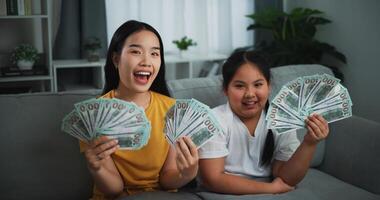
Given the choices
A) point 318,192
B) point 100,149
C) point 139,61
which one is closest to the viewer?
point 100,149

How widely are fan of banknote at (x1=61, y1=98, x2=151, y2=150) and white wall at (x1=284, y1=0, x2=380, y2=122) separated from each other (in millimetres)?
2337

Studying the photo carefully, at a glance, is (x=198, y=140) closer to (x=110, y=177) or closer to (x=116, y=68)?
(x=110, y=177)

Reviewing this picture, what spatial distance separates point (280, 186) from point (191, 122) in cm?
48

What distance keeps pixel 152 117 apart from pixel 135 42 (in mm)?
263

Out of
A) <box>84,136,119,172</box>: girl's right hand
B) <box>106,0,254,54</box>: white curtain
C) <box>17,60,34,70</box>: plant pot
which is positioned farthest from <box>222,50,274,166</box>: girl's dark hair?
<box>106,0,254,54</box>: white curtain

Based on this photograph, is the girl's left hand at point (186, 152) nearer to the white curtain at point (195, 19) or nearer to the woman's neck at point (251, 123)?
the woman's neck at point (251, 123)

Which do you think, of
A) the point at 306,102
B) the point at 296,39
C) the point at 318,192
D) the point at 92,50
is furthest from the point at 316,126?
the point at 92,50

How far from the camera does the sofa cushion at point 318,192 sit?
167 centimetres

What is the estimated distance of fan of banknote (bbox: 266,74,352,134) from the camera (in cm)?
162

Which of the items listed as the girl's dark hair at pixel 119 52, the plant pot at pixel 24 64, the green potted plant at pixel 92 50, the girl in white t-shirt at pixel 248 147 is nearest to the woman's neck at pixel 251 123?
the girl in white t-shirt at pixel 248 147

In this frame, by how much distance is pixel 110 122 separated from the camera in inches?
55.6

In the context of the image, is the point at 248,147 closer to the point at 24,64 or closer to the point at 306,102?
the point at 306,102

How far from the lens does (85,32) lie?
152 inches

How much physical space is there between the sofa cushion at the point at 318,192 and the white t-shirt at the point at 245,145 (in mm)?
134
